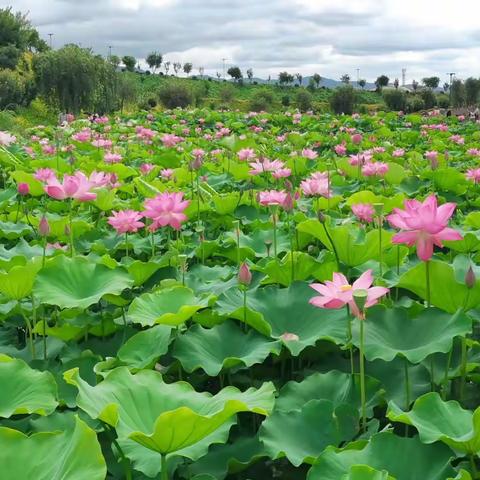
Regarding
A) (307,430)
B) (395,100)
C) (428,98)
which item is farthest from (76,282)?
(428,98)

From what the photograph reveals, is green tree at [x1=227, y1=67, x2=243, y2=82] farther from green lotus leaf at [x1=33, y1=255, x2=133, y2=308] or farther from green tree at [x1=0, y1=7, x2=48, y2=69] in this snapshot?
green lotus leaf at [x1=33, y1=255, x2=133, y2=308]

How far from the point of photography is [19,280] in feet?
4.59

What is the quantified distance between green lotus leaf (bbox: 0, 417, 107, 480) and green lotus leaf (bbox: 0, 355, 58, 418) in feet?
0.69

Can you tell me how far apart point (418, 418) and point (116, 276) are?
76 centimetres

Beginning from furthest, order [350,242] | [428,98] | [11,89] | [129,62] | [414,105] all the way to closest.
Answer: [129,62], [428,98], [11,89], [414,105], [350,242]

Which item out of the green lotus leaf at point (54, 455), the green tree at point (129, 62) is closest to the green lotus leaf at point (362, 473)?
the green lotus leaf at point (54, 455)

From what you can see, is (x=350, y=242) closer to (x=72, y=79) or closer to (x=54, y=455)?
(x=54, y=455)

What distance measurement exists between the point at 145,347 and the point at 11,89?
999 inches

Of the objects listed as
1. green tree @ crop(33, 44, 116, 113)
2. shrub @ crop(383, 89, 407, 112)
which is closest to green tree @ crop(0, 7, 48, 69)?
green tree @ crop(33, 44, 116, 113)

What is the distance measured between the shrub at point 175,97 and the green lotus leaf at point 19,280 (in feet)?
64.2

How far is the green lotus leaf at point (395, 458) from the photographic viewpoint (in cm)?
89

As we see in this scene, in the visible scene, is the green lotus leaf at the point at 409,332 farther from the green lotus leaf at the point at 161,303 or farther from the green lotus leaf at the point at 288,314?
the green lotus leaf at the point at 161,303

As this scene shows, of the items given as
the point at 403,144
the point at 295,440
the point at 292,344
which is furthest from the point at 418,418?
the point at 403,144

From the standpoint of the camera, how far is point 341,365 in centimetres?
130
